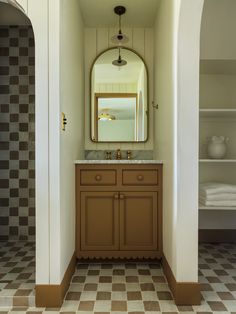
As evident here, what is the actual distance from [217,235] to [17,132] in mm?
2433

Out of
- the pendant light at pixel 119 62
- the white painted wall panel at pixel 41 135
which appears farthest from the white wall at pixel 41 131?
the pendant light at pixel 119 62

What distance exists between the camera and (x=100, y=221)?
249 centimetres

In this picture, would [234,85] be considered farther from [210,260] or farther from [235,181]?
[210,260]

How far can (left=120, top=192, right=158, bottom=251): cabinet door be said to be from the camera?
2490 millimetres

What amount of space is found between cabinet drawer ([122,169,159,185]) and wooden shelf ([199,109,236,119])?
2.35 ft

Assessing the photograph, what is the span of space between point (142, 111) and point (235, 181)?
48.8 inches

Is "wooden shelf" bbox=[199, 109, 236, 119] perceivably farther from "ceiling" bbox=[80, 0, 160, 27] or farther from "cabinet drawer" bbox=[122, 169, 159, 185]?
"ceiling" bbox=[80, 0, 160, 27]

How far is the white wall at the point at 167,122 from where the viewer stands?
2.01 metres

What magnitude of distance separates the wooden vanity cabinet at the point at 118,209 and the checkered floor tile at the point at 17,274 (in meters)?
0.52

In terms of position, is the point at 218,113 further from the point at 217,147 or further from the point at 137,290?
the point at 137,290

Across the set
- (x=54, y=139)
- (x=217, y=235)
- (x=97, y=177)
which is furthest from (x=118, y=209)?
(x=217, y=235)

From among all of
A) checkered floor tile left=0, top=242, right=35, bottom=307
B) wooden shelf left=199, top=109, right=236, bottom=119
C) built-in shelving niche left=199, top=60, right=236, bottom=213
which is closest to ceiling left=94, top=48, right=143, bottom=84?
built-in shelving niche left=199, top=60, right=236, bottom=213

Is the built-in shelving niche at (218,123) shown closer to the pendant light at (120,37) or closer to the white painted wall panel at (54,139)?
the pendant light at (120,37)

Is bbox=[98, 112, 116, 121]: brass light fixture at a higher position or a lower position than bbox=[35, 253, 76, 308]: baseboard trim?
higher
